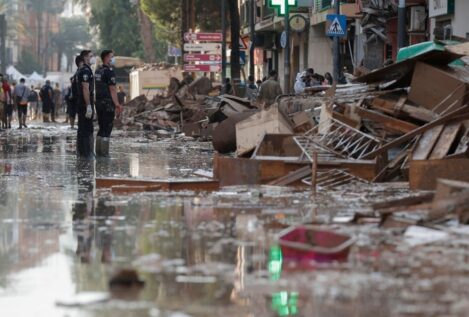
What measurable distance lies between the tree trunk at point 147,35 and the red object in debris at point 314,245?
86.6 m

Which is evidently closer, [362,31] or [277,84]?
[277,84]

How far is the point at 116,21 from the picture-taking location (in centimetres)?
9781

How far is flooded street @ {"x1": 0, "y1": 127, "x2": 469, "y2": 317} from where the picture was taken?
23.9 ft

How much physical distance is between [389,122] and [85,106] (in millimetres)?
7063

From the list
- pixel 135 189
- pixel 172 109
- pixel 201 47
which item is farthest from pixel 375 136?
pixel 201 47

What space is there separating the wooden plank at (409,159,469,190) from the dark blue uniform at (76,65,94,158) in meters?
8.80

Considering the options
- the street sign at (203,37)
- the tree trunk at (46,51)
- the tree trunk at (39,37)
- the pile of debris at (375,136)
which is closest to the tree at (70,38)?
the tree trunk at (46,51)

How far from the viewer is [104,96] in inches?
854

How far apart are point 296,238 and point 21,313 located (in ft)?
8.91

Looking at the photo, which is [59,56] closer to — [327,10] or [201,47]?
[201,47]

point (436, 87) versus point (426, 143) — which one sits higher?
point (436, 87)

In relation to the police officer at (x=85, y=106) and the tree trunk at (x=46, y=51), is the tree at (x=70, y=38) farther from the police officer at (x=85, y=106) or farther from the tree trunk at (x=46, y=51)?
the police officer at (x=85, y=106)

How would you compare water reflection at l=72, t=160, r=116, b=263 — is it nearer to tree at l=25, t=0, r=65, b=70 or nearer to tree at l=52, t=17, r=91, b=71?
tree at l=25, t=0, r=65, b=70

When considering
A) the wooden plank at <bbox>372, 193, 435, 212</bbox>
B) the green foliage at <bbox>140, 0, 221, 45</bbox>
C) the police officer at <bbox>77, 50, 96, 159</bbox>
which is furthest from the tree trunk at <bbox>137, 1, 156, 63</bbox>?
the wooden plank at <bbox>372, 193, 435, 212</bbox>
